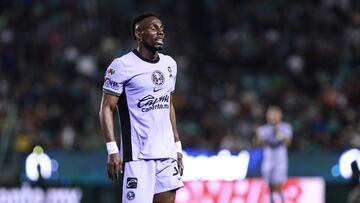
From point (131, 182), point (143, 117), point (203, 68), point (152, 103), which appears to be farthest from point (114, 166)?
point (203, 68)

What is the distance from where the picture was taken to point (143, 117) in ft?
25.9

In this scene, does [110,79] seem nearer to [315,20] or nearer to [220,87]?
[220,87]

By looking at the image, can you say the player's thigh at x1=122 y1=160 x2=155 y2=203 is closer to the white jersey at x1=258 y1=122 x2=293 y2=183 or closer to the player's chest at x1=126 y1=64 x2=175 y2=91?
the player's chest at x1=126 y1=64 x2=175 y2=91

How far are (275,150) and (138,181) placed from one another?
9.43 meters

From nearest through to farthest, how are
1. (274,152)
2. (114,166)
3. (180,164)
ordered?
(114,166) < (180,164) < (274,152)

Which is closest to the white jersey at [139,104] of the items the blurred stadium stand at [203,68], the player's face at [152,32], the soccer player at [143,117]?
the soccer player at [143,117]

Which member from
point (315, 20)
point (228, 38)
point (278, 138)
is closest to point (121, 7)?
point (228, 38)

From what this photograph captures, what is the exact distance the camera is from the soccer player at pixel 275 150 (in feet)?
55.6

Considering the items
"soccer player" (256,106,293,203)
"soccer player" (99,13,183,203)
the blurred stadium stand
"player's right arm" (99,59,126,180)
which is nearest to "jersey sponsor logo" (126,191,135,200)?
"soccer player" (99,13,183,203)

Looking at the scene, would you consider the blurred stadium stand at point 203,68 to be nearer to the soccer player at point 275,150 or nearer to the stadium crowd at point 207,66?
the stadium crowd at point 207,66

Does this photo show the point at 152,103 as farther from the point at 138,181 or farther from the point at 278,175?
the point at 278,175

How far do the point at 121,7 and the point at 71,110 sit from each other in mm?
3715

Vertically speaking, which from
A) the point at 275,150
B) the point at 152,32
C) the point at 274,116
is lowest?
the point at 152,32

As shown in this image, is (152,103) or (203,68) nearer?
(152,103)
